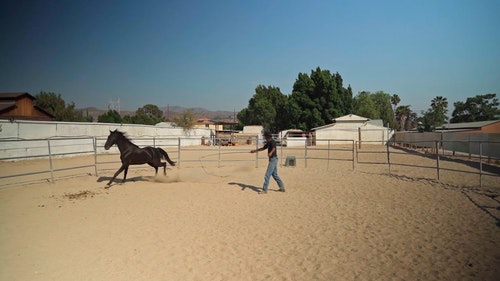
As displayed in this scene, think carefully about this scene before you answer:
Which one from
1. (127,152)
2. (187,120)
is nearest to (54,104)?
(187,120)

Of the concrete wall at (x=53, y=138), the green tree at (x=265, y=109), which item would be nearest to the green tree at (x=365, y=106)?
the green tree at (x=265, y=109)

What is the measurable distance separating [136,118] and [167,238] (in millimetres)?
51608

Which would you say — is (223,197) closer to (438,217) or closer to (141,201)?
(141,201)

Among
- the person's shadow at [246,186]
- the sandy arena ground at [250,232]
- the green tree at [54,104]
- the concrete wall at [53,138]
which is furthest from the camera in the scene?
the green tree at [54,104]

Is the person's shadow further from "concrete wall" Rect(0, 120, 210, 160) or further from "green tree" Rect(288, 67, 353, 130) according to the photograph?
"green tree" Rect(288, 67, 353, 130)

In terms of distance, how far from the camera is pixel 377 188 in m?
8.61

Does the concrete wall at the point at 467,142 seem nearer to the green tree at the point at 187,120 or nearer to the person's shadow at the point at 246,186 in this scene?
the person's shadow at the point at 246,186

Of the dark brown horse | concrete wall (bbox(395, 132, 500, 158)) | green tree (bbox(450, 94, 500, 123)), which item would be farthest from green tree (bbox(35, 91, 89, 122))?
green tree (bbox(450, 94, 500, 123))

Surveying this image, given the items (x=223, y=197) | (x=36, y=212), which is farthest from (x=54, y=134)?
(x=223, y=197)

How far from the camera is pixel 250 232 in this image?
4.97 meters

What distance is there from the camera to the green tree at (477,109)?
57.9m

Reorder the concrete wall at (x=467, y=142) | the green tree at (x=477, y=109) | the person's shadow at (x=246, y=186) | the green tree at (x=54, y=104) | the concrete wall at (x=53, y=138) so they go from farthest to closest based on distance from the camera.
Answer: the green tree at (x=477, y=109) → the green tree at (x=54, y=104) → the concrete wall at (x=53, y=138) → the concrete wall at (x=467, y=142) → the person's shadow at (x=246, y=186)

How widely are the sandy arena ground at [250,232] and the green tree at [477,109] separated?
64.9 meters

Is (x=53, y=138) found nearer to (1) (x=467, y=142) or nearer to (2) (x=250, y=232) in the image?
(2) (x=250, y=232)
